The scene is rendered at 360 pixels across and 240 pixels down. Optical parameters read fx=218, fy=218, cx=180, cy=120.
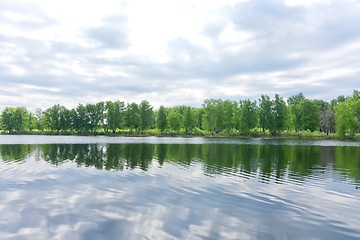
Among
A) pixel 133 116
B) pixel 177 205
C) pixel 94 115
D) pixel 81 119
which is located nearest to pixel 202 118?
pixel 133 116

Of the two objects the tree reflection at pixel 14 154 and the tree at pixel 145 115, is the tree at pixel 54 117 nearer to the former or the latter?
the tree at pixel 145 115

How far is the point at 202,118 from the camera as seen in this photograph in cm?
14588

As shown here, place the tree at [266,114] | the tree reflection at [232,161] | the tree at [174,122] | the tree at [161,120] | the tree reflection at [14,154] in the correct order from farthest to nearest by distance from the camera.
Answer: the tree at [161,120] → the tree at [174,122] → the tree at [266,114] → the tree reflection at [14,154] → the tree reflection at [232,161]

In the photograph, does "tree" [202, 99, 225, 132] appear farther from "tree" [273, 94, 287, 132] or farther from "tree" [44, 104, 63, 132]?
"tree" [44, 104, 63, 132]

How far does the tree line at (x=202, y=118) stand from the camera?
128m

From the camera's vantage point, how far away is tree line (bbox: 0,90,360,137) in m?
128

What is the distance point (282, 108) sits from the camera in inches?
5037

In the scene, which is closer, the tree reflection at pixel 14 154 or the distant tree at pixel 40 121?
the tree reflection at pixel 14 154

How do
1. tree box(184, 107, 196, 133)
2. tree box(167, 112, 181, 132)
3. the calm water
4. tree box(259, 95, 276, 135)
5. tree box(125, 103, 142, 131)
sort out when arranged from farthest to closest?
tree box(184, 107, 196, 133)
tree box(167, 112, 181, 132)
tree box(125, 103, 142, 131)
tree box(259, 95, 276, 135)
the calm water

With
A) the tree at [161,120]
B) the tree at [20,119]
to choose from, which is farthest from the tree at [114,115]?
the tree at [20,119]

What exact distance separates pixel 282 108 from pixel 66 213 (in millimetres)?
133984

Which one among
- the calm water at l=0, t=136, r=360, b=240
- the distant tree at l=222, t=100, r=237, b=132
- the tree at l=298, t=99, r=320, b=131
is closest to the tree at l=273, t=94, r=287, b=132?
the tree at l=298, t=99, r=320, b=131

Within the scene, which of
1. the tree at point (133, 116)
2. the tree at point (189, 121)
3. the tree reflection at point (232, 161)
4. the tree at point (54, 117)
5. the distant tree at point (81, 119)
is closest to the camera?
the tree reflection at point (232, 161)

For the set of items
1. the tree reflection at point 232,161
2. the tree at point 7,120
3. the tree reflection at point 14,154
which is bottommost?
the tree reflection at point 14,154
